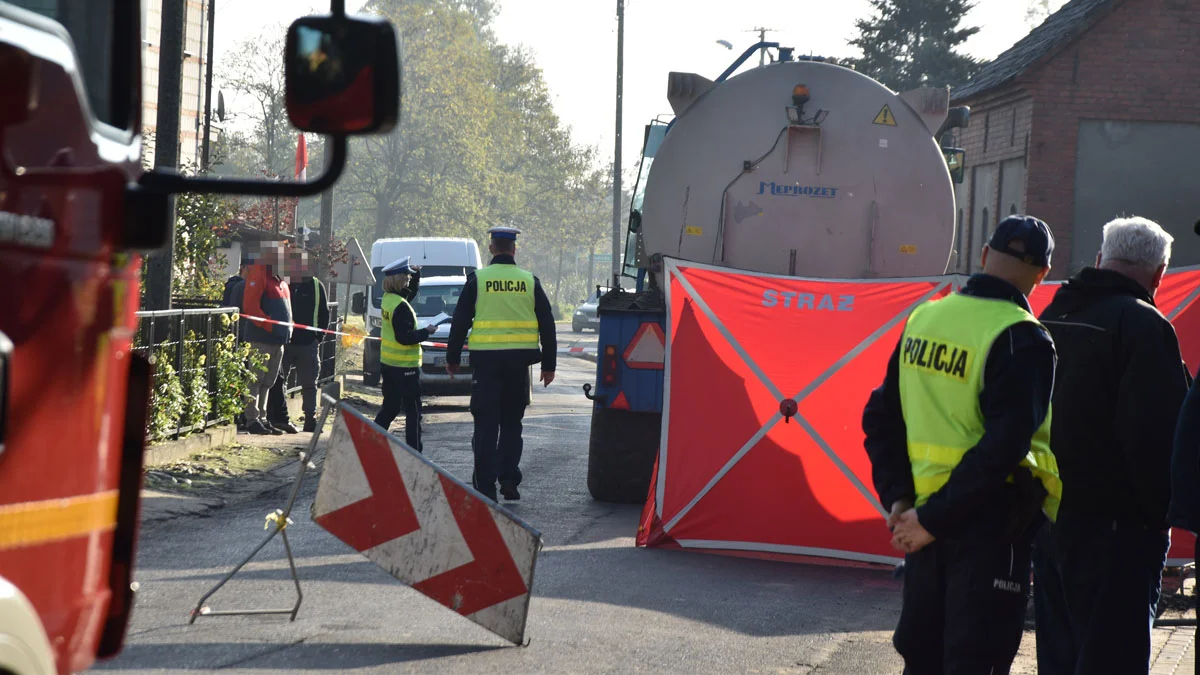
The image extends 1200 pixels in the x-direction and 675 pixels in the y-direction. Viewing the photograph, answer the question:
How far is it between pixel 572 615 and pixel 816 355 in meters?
2.46

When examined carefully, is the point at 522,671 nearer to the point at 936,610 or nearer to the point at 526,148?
the point at 936,610

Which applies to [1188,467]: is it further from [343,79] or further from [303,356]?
[303,356]

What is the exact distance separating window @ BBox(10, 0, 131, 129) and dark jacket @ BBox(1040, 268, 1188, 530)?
344 cm

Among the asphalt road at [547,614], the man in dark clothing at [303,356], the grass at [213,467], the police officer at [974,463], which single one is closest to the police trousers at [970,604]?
the police officer at [974,463]

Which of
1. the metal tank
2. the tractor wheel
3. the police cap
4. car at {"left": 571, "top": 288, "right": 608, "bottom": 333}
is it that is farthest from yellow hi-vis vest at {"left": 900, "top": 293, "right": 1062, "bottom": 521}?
car at {"left": 571, "top": 288, "right": 608, "bottom": 333}

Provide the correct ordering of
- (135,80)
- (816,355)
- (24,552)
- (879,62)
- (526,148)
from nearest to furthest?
1. (24,552)
2. (135,80)
3. (816,355)
4. (879,62)
5. (526,148)

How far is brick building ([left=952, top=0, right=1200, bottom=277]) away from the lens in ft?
84.7

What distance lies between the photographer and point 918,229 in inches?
425

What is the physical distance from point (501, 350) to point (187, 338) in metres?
4.04

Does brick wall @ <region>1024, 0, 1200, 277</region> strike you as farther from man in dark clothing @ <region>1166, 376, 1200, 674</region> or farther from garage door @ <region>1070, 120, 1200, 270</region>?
man in dark clothing @ <region>1166, 376, 1200, 674</region>

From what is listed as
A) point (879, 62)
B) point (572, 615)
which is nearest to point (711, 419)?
point (572, 615)

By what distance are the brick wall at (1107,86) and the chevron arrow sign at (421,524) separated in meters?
20.8

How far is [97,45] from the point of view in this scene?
3121 millimetres

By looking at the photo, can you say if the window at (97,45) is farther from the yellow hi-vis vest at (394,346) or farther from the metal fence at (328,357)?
the metal fence at (328,357)
